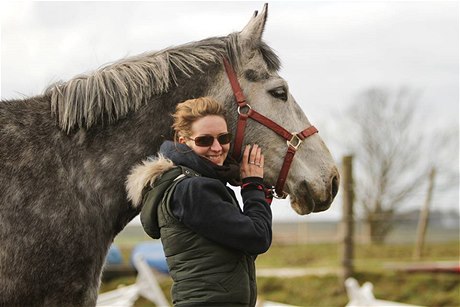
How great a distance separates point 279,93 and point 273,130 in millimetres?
217

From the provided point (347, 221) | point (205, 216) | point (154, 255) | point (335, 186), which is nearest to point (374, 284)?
point (347, 221)

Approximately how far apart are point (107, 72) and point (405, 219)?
14144 millimetres

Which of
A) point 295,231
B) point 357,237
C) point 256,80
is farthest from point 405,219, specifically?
point 256,80

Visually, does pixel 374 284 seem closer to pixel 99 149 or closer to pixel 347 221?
pixel 347 221

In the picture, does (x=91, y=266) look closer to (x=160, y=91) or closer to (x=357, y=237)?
(x=160, y=91)

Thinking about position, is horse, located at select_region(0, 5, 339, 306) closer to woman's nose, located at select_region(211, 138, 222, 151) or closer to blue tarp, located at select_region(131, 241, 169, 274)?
woman's nose, located at select_region(211, 138, 222, 151)

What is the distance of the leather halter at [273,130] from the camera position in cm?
391

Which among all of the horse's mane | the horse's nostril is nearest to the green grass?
the horse's nostril

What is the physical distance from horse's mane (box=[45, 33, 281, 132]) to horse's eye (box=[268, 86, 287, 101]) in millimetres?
247

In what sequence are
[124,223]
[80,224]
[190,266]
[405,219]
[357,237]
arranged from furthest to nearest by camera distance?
1. [357,237]
2. [405,219]
3. [124,223]
4. [80,224]
5. [190,266]

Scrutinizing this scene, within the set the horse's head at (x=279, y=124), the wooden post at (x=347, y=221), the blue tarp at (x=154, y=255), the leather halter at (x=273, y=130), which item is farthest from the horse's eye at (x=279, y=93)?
the blue tarp at (x=154, y=255)

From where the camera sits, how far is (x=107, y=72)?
3992mm

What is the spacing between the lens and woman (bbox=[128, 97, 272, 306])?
3.26 meters

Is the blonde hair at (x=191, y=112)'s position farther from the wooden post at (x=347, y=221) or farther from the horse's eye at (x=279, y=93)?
the wooden post at (x=347, y=221)
